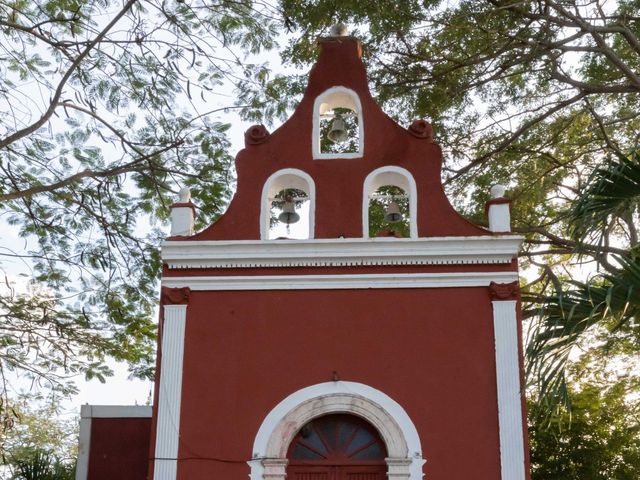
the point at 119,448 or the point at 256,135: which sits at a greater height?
the point at 256,135

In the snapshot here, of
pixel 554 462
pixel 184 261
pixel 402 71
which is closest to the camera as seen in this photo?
pixel 184 261

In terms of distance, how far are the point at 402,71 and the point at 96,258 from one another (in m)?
6.20

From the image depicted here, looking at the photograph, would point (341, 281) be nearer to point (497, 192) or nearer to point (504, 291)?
point (504, 291)

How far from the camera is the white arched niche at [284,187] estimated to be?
1142 cm

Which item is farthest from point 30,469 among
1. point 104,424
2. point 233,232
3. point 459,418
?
point 459,418

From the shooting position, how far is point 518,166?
57.3 ft

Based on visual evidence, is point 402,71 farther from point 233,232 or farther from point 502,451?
point 502,451

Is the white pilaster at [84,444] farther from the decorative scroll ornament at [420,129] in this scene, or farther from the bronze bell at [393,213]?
the decorative scroll ornament at [420,129]

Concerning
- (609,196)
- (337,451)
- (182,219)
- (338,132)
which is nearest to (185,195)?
(182,219)

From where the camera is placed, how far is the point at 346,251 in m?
11.0

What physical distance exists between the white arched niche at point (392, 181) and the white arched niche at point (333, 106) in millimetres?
369

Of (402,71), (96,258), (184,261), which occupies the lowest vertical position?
(184,261)

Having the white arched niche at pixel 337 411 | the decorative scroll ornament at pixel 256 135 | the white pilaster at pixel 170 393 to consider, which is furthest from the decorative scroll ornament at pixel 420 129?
the white pilaster at pixel 170 393

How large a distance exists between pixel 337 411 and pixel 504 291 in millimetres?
2386
